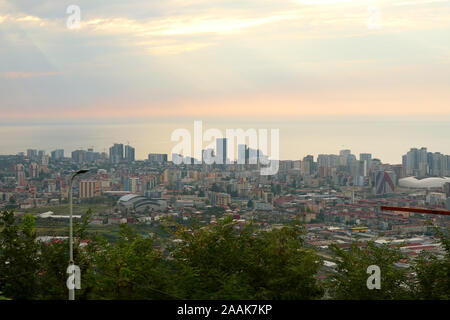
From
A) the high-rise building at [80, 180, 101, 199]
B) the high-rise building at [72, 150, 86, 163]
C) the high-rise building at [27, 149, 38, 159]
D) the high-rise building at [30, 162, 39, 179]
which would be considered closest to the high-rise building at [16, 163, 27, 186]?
the high-rise building at [30, 162, 39, 179]

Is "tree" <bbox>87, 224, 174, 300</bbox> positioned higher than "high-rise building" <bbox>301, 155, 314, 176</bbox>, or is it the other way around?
"high-rise building" <bbox>301, 155, 314, 176</bbox>

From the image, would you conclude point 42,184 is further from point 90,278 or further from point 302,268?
point 302,268

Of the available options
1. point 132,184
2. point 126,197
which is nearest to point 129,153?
point 132,184

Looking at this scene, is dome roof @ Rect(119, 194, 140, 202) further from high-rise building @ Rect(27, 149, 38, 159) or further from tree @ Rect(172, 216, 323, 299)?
tree @ Rect(172, 216, 323, 299)

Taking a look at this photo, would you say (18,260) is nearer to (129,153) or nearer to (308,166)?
(129,153)

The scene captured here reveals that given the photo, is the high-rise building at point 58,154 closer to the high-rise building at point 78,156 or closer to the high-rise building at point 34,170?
the high-rise building at point 78,156

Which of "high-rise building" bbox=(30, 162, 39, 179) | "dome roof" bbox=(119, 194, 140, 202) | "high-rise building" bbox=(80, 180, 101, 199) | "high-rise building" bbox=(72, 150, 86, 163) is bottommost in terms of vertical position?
"dome roof" bbox=(119, 194, 140, 202)
